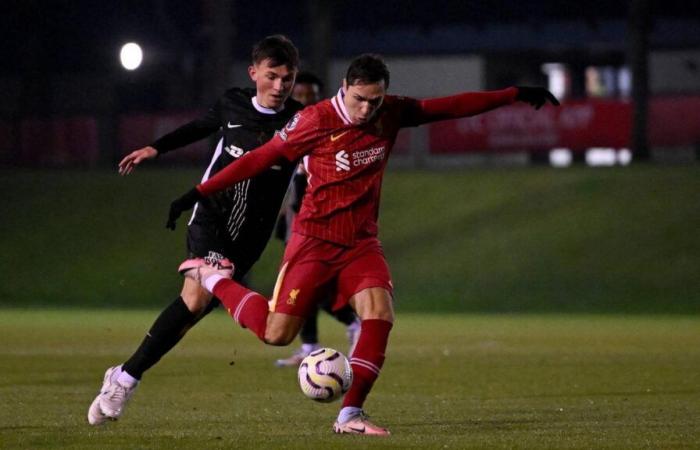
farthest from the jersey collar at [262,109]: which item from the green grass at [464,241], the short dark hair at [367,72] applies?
the green grass at [464,241]

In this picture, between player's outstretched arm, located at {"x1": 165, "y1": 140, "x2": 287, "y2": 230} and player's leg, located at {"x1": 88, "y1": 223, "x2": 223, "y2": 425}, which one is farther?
player's leg, located at {"x1": 88, "y1": 223, "x2": 223, "y2": 425}

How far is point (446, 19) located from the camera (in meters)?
50.3

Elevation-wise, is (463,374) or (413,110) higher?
(413,110)

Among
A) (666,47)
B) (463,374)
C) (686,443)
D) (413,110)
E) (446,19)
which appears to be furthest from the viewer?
(446,19)

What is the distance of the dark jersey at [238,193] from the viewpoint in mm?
9211

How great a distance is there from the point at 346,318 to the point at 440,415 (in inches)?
150

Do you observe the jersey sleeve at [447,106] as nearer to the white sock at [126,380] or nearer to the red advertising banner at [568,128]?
the white sock at [126,380]

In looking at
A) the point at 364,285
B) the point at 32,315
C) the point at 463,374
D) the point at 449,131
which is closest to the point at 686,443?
the point at 364,285

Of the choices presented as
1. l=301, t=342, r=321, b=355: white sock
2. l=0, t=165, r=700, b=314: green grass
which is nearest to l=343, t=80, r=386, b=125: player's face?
l=301, t=342, r=321, b=355: white sock

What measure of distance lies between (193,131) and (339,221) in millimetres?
1256

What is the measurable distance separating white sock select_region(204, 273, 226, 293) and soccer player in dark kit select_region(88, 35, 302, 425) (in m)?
0.12

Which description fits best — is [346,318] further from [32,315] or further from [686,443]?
[32,315]

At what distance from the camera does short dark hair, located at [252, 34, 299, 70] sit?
9016 millimetres

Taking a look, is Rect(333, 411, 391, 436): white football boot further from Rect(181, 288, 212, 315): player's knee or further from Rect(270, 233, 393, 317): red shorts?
Rect(181, 288, 212, 315): player's knee
